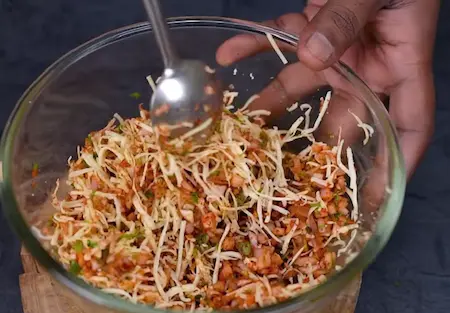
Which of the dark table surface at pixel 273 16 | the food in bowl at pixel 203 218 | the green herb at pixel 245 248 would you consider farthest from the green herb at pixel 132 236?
the dark table surface at pixel 273 16

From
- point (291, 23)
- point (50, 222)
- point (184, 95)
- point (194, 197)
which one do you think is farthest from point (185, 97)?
point (291, 23)

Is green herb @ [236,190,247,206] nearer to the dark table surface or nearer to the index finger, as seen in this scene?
the index finger

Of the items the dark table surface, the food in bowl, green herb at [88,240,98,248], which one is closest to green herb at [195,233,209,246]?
the food in bowl

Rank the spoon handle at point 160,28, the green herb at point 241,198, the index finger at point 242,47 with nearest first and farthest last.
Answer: the spoon handle at point 160,28
the green herb at point 241,198
the index finger at point 242,47

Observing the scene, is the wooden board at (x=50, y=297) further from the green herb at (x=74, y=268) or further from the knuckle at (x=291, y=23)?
the knuckle at (x=291, y=23)

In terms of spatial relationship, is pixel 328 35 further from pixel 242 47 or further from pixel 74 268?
pixel 74 268

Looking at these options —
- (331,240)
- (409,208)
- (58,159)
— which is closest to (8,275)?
(58,159)

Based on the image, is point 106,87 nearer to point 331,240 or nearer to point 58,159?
point 58,159
